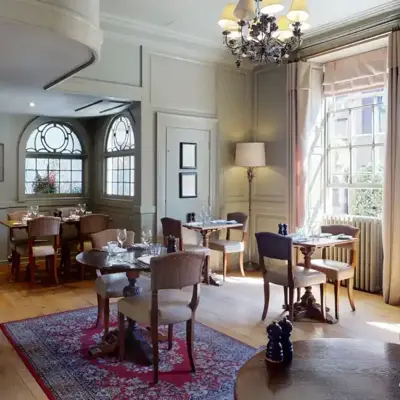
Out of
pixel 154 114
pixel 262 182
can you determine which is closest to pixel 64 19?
pixel 154 114

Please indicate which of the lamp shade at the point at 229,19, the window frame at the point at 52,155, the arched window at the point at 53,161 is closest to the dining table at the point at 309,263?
the lamp shade at the point at 229,19

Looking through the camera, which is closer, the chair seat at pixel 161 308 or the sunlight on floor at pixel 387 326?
the chair seat at pixel 161 308

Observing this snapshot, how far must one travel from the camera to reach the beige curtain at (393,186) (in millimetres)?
4922

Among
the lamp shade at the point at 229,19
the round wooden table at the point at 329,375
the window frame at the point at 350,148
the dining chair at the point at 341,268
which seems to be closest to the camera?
the round wooden table at the point at 329,375

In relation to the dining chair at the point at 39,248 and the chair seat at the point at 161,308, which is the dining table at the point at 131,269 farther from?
the dining chair at the point at 39,248

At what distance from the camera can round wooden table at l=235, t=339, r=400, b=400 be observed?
1.45 metres

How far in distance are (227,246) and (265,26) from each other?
316 centimetres

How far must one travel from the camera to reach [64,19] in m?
3.38

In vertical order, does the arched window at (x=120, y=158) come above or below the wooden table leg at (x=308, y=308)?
above

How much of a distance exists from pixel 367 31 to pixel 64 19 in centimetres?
365

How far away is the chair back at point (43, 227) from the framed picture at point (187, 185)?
1.75m

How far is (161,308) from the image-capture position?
10.1 ft

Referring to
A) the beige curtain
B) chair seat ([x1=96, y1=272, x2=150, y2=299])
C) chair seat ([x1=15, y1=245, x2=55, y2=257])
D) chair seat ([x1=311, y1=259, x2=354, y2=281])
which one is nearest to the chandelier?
the beige curtain

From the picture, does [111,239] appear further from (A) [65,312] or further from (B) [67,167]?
(B) [67,167]
